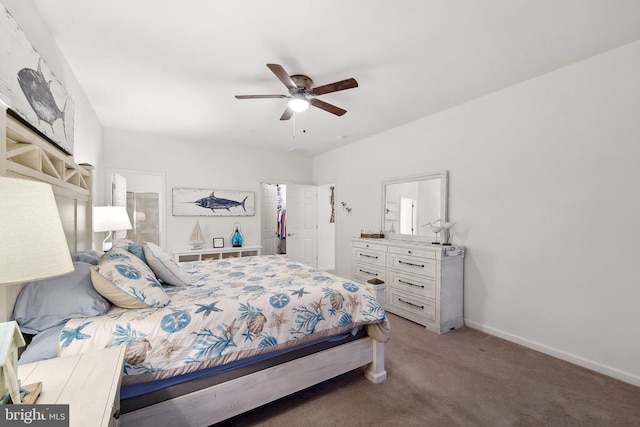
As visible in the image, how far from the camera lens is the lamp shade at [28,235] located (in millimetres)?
588

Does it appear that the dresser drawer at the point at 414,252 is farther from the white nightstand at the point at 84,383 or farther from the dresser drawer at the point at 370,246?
the white nightstand at the point at 84,383

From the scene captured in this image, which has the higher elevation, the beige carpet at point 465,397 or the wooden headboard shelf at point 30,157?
the wooden headboard shelf at point 30,157

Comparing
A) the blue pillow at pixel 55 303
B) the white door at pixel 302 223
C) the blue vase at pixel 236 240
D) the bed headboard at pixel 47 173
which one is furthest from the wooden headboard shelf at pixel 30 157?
the white door at pixel 302 223

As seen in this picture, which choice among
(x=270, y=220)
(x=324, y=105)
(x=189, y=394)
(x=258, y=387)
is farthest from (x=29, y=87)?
(x=270, y=220)

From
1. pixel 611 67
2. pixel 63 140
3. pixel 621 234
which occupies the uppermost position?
pixel 611 67

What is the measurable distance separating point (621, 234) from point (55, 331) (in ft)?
12.3

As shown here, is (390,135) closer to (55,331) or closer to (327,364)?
(327,364)

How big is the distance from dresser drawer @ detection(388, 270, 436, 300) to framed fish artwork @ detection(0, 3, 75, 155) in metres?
3.40

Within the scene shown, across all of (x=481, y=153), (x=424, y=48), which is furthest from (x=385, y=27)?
(x=481, y=153)

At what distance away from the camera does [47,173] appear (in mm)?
1582

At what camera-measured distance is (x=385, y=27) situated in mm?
1871

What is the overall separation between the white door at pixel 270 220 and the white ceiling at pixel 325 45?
270 cm

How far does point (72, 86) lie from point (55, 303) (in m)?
2.11

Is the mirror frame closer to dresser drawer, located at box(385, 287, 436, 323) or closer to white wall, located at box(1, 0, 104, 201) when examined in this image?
dresser drawer, located at box(385, 287, 436, 323)
